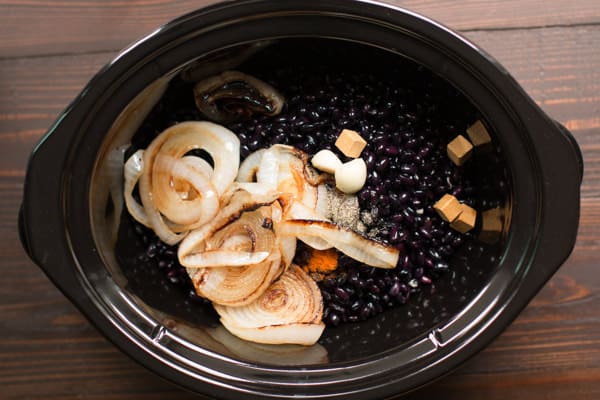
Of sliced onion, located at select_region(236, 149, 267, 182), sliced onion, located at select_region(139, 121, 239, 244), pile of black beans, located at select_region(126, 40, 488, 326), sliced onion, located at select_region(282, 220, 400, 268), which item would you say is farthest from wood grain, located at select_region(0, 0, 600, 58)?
sliced onion, located at select_region(282, 220, 400, 268)

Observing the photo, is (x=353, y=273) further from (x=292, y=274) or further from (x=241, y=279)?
(x=241, y=279)

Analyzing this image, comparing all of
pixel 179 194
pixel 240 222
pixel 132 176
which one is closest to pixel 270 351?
pixel 240 222

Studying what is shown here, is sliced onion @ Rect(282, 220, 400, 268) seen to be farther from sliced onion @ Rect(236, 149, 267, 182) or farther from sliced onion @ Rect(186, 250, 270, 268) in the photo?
sliced onion @ Rect(236, 149, 267, 182)

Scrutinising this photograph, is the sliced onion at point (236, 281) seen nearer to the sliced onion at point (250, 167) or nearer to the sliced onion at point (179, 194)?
the sliced onion at point (179, 194)

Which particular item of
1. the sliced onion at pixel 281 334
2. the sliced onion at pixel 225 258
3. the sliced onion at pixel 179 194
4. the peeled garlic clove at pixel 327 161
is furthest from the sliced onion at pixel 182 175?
the sliced onion at pixel 281 334

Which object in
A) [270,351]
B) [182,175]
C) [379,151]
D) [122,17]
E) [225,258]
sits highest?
[379,151]

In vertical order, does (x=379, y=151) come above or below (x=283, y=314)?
above

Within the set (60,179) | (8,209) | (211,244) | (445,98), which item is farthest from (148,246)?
(445,98)

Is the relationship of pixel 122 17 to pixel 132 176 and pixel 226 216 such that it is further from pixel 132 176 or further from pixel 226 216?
pixel 226 216
